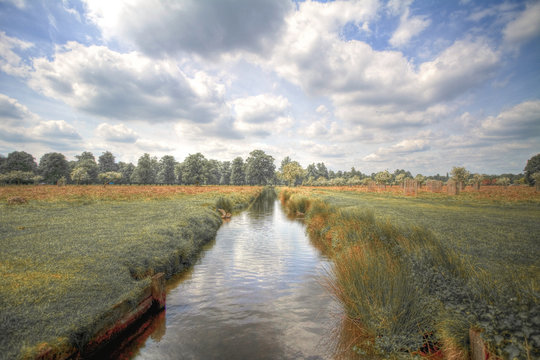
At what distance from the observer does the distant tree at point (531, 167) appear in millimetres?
59719

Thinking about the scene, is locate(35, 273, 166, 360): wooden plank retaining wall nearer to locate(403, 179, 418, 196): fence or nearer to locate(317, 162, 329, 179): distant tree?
locate(403, 179, 418, 196): fence

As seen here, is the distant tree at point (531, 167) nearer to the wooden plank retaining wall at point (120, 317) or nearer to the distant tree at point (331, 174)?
the wooden plank retaining wall at point (120, 317)

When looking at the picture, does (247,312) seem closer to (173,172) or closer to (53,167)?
(53,167)

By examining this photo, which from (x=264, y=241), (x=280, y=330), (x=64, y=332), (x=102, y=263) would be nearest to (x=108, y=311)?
(x=64, y=332)

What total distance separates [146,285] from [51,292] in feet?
6.31

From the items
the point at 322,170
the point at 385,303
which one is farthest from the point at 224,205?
the point at 322,170

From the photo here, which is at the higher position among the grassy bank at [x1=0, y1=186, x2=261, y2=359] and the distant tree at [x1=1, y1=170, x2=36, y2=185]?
the distant tree at [x1=1, y1=170, x2=36, y2=185]

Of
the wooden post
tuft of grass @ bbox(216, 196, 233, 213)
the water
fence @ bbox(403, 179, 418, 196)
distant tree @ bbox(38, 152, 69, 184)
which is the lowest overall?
the water

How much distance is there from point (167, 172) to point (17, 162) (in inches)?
1949

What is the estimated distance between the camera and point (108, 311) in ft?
16.3

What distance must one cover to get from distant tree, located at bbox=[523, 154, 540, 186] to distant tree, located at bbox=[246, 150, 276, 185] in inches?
3157

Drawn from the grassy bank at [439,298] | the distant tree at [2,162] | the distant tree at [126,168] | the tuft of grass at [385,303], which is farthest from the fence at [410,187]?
the distant tree at [126,168]

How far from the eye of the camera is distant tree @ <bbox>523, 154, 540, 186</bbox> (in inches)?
2351

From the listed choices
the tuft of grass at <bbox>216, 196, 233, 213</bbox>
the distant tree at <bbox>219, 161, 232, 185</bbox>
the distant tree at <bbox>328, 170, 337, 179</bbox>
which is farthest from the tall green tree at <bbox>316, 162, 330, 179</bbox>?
the tuft of grass at <bbox>216, 196, 233, 213</bbox>
